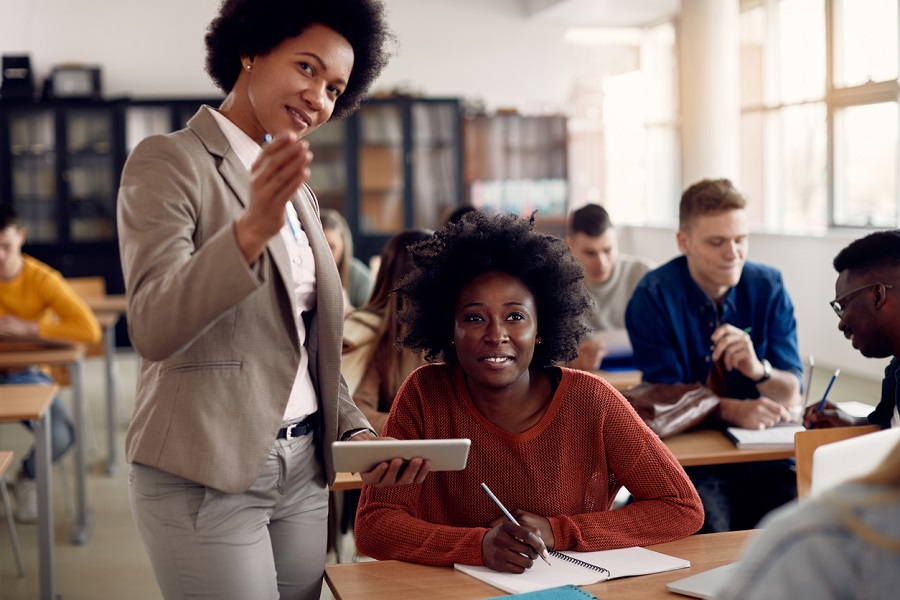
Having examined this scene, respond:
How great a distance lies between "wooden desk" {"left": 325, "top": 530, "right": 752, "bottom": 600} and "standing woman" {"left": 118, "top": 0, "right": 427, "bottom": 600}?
11cm

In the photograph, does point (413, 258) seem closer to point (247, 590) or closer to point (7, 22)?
point (247, 590)

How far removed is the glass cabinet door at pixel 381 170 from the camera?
928cm

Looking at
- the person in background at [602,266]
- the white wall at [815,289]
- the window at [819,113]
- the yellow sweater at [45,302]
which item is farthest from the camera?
the window at [819,113]

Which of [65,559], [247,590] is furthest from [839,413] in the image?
[65,559]

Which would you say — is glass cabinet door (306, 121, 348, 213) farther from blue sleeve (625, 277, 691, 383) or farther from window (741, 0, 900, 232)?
blue sleeve (625, 277, 691, 383)

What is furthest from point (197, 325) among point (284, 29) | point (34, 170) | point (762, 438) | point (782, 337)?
point (34, 170)

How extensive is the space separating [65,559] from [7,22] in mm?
6771

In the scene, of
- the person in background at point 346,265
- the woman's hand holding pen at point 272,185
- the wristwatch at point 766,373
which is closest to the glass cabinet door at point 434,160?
the person in background at point 346,265

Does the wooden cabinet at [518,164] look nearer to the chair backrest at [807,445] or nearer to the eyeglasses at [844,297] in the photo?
the eyeglasses at [844,297]

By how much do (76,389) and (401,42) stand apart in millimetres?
5728

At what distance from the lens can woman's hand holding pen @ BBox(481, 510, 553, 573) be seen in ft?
5.34

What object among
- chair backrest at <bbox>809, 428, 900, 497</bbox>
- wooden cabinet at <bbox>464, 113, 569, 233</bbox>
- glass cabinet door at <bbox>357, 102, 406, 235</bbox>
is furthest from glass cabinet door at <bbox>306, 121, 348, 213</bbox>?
chair backrest at <bbox>809, 428, 900, 497</bbox>

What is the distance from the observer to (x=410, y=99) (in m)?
9.25

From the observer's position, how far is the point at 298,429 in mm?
1648
